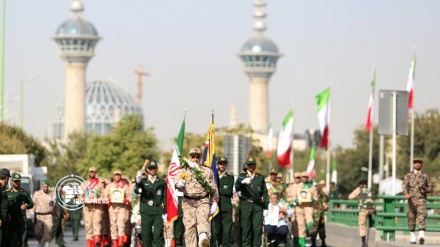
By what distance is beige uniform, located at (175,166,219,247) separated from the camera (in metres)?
22.2

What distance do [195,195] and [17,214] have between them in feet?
12.2

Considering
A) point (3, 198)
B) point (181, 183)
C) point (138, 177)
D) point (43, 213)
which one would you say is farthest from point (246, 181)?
point (43, 213)

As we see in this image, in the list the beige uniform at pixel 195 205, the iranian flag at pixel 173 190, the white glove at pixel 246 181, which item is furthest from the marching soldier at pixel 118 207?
the beige uniform at pixel 195 205

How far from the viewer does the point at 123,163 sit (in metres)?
87.8

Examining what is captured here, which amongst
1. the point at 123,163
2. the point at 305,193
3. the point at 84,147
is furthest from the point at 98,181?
the point at 84,147

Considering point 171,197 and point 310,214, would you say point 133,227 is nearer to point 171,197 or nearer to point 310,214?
point 310,214

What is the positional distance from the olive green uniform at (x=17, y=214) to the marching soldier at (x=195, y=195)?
3283 mm

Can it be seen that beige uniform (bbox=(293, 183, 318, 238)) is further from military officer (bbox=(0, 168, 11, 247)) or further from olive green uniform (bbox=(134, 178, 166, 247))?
military officer (bbox=(0, 168, 11, 247))

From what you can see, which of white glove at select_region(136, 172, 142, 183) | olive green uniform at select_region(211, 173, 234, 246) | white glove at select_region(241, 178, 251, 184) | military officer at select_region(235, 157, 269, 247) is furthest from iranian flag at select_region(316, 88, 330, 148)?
white glove at select_region(136, 172, 142, 183)

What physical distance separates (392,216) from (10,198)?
8.30 metres

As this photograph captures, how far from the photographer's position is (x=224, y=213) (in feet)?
84.7

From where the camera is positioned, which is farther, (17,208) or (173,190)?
(17,208)

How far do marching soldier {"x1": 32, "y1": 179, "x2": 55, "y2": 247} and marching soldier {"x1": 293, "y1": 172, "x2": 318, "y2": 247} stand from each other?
495cm

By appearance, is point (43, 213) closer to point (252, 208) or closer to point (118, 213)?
point (118, 213)
